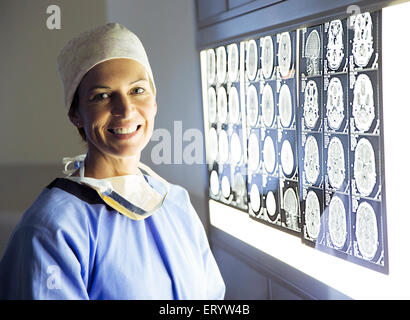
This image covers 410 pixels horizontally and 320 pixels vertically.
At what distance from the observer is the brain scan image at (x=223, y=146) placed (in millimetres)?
1188

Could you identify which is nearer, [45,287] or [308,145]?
[45,287]

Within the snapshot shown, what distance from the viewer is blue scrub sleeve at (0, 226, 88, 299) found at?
3.17 feet

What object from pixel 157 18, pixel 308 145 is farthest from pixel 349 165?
pixel 157 18

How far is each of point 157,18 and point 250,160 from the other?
1.26 ft

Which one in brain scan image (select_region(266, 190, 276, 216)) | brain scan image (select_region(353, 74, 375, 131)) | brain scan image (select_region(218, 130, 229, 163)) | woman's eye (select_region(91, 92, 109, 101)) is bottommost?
brain scan image (select_region(266, 190, 276, 216))

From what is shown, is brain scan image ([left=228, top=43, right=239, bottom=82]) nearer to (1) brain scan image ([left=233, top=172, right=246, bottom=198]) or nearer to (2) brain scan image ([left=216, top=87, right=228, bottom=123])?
(2) brain scan image ([left=216, top=87, right=228, bottom=123])

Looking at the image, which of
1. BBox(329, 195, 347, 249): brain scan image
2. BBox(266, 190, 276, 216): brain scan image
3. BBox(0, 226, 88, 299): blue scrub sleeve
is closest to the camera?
BBox(0, 226, 88, 299): blue scrub sleeve

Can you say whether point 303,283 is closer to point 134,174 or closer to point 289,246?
point 289,246

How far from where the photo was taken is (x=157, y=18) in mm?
1142

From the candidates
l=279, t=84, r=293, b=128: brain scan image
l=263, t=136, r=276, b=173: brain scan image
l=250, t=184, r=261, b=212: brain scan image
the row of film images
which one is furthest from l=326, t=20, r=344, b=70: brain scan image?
l=250, t=184, r=261, b=212: brain scan image

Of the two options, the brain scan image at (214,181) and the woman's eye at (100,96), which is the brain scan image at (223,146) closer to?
the brain scan image at (214,181)

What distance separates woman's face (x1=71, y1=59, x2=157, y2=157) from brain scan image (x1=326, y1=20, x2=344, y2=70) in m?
0.38

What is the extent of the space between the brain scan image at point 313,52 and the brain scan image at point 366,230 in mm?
297

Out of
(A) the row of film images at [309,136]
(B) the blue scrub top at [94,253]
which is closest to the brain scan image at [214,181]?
(A) the row of film images at [309,136]
